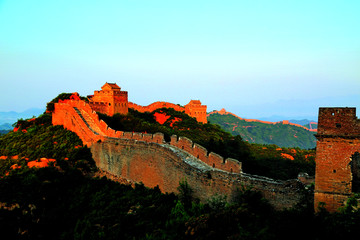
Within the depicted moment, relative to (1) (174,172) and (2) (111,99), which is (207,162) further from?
(2) (111,99)

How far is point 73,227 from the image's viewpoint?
11016 millimetres

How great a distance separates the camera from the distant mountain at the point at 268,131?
8869 cm

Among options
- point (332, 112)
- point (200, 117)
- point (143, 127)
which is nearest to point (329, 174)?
point (332, 112)

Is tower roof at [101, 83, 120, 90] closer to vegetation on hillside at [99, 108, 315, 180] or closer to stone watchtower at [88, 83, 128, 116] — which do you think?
stone watchtower at [88, 83, 128, 116]

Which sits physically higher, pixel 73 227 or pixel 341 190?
pixel 341 190

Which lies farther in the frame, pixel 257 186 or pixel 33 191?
pixel 33 191

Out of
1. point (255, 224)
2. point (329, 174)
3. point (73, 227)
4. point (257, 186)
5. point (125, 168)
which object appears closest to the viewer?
point (255, 224)

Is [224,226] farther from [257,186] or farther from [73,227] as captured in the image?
[73,227]

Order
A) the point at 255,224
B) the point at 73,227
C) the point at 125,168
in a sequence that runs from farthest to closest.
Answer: the point at 125,168 < the point at 73,227 < the point at 255,224

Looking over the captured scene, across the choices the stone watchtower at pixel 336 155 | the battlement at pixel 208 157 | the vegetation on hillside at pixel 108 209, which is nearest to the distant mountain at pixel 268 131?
the vegetation on hillside at pixel 108 209

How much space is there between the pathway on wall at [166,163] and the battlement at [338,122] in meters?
2.03

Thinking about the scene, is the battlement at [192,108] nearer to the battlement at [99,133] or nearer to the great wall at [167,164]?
the battlement at [99,133]

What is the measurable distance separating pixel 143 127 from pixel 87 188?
1060 centimetres

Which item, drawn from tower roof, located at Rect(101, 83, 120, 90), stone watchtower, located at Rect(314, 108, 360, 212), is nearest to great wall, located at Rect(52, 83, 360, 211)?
stone watchtower, located at Rect(314, 108, 360, 212)
